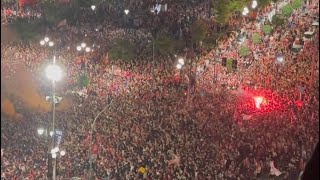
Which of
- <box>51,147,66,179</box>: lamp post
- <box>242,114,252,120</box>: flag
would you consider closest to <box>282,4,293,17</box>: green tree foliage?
<box>242,114,252,120</box>: flag

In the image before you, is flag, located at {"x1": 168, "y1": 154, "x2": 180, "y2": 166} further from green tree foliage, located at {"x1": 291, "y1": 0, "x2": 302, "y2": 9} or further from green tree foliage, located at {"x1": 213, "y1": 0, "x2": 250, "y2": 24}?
green tree foliage, located at {"x1": 213, "y1": 0, "x2": 250, "y2": 24}

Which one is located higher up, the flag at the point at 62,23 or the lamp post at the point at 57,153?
the flag at the point at 62,23

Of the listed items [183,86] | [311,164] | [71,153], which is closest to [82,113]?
[71,153]

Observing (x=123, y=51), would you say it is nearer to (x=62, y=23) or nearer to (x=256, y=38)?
(x=256, y=38)

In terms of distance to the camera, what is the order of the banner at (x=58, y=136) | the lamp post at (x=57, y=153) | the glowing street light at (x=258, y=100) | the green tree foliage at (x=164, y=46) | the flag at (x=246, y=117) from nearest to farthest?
the banner at (x=58, y=136) < the lamp post at (x=57, y=153) < the flag at (x=246, y=117) < the glowing street light at (x=258, y=100) < the green tree foliage at (x=164, y=46)

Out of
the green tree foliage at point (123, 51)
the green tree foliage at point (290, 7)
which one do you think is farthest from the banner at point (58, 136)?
the green tree foliage at point (290, 7)

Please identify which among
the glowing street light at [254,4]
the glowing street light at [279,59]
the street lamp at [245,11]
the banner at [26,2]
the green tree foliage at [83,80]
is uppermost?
the banner at [26,2]

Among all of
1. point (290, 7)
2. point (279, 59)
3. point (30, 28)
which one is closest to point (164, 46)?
point (290, 7)

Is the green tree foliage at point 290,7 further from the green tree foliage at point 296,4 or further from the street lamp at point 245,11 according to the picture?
the street lamp at point 245,11
